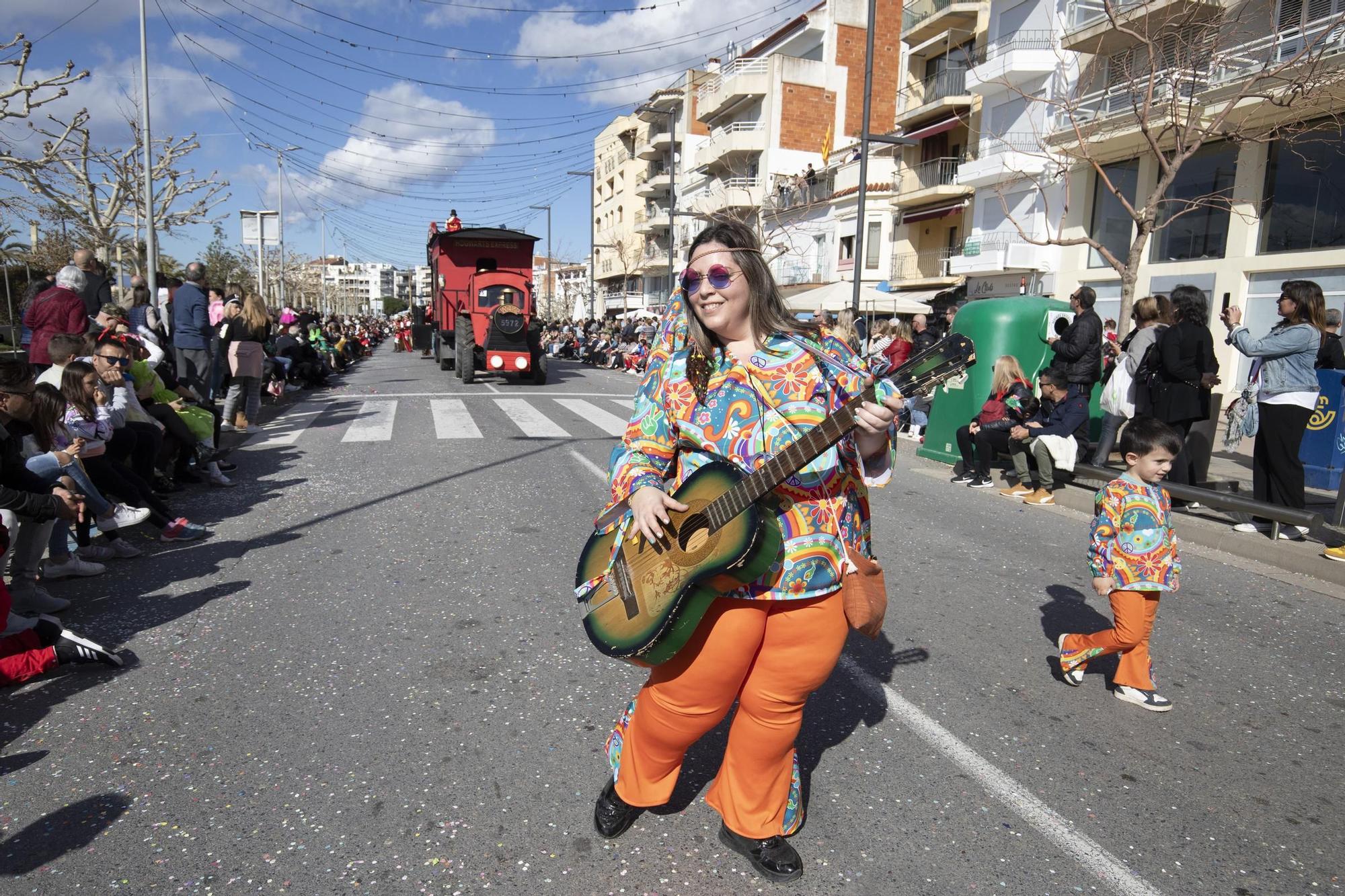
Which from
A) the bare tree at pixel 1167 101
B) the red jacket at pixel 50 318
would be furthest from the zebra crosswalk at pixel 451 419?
the bare tree at pixel 1167 101

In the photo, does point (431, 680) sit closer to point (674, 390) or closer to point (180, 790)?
point (180, 790)

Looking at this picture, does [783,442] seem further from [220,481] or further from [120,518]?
[220,481]

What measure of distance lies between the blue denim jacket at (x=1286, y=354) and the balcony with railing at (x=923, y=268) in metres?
23.9

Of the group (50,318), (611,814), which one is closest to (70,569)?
(611,814)

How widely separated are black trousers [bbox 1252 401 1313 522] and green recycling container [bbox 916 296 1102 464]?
2921mm

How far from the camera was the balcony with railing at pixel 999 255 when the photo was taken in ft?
82.1

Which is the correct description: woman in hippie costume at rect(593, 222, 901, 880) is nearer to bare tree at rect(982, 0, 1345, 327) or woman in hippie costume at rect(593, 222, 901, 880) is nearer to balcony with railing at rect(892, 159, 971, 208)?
bare tree at rect(982, 0, 1345, 327)

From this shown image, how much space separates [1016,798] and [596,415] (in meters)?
10.7

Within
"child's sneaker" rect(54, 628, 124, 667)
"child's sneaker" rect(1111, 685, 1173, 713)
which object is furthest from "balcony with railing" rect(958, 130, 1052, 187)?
"child's sneaker" rect(54, 628, 124, 667)

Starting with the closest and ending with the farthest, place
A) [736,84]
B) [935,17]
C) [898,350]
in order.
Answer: [898,350] → [935,17] → [736,84]

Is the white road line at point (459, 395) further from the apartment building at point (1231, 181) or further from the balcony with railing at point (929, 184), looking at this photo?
the balcony with railing at point (929, 184)

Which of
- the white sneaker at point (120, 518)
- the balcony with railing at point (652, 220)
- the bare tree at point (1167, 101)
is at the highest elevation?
the balcony with railing at point (652, 220)

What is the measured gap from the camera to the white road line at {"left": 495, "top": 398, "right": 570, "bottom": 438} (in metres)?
10.9

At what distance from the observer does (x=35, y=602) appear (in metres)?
4.22
